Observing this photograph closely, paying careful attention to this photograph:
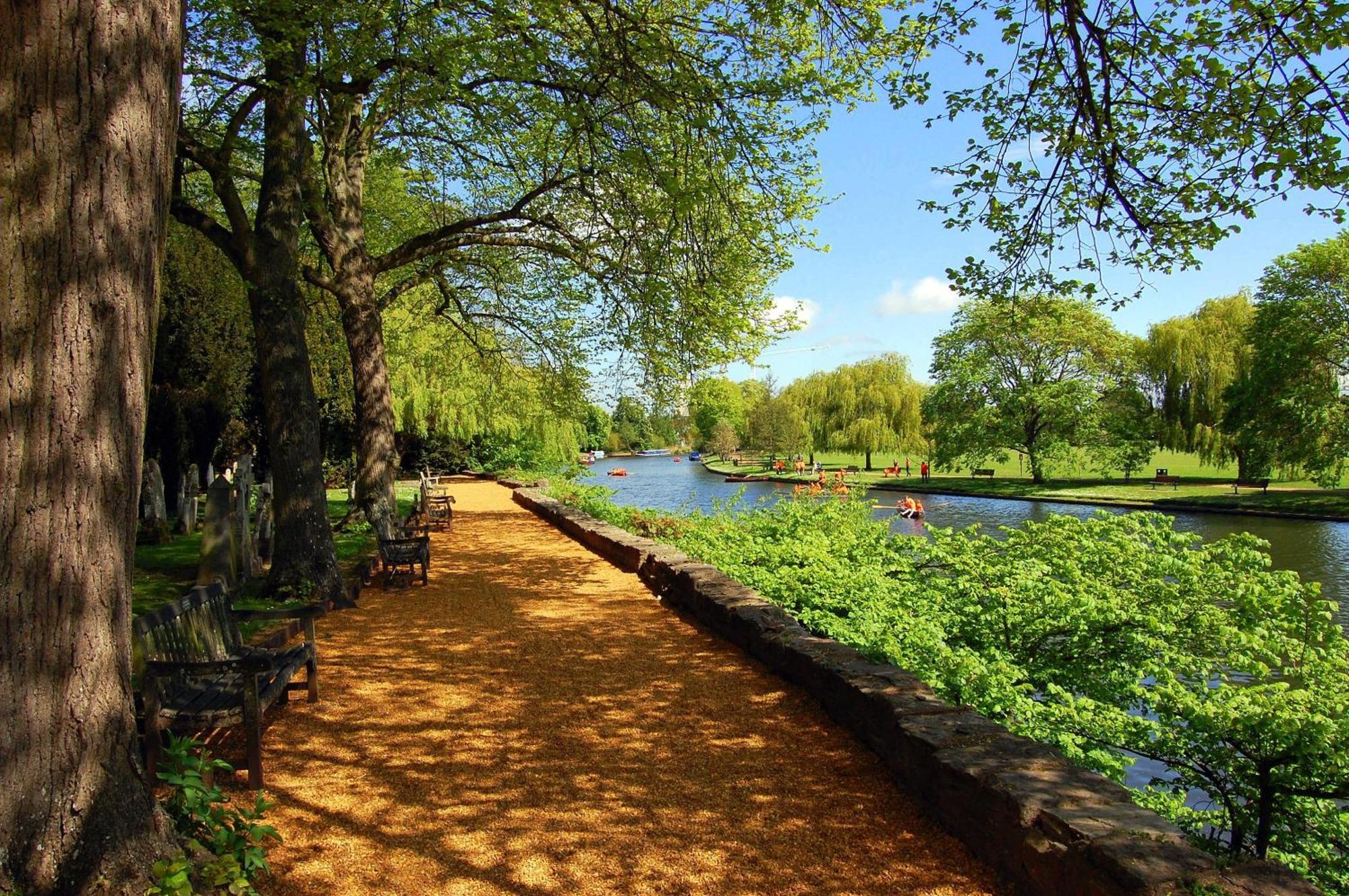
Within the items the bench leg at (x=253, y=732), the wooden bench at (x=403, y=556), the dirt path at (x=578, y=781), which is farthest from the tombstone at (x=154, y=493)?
the bench leg at (x=253, y=732)

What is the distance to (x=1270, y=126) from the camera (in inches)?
205

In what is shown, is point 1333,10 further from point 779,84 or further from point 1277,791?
point 779,84

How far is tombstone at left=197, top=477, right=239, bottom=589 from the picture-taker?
7.89 m

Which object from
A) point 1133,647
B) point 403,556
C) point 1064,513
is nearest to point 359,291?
point 403,556

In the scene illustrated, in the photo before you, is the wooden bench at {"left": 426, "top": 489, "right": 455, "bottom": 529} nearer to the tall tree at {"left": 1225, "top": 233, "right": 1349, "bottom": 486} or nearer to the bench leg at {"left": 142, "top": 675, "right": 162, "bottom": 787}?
the bench leg at {"left": 142, "top": 675, "right": 162, "bottom": 787}

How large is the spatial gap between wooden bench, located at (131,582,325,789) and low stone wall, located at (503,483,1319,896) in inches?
119

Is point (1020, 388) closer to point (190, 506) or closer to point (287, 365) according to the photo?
point (190, 506)

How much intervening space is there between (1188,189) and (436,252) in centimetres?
1117

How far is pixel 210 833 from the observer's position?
3.10 meters

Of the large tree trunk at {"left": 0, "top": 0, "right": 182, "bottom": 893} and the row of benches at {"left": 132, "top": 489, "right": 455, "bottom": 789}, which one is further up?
the large tree trunk at {"left": 0, "top": 0, "right": 182, "bottom": 893}

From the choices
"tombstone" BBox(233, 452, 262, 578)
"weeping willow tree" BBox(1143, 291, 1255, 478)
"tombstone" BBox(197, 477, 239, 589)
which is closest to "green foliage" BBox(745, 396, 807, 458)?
"weeping willow tree" BBox(1143, 291, 1255, 478)

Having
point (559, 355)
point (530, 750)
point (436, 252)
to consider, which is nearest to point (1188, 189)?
point (530, 750)

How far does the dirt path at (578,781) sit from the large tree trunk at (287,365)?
1582 millimetres

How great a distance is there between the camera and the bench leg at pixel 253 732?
3.84m
